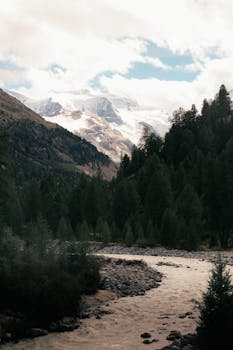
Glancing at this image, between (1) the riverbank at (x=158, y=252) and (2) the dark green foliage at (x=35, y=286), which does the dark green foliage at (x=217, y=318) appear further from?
(1) the riverbank at (x=158, y=252)

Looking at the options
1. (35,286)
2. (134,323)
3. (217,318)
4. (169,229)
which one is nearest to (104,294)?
(134,323)

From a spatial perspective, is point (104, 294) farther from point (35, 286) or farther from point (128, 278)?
point (35, 286)

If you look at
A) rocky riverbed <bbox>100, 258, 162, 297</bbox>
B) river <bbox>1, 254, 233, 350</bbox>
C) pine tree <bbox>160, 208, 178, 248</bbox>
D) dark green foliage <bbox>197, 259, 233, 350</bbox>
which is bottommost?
river <bbox>1, 254, 233, 350</bbox>

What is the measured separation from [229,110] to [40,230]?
118474 millimetres

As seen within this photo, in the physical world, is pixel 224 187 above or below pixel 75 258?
above

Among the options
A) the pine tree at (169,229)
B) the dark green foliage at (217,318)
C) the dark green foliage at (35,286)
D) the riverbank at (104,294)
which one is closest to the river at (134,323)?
the riverbank at (104,294)

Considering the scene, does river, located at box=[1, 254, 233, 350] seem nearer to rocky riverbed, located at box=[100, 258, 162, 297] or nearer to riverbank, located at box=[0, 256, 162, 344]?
riverbank, located at box=[0, 256, 162, 344]

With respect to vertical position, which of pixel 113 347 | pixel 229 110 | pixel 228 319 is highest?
pixel 229 110

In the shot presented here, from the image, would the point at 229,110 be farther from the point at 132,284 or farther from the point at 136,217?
the point at 132,284

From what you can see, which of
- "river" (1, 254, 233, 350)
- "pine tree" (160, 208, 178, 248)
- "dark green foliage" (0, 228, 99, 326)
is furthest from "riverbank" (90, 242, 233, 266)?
"dark green foliage" (0, 228, 99, 326)

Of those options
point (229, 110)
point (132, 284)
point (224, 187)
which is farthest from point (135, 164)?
point (132, 284)

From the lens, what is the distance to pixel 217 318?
63.2ft

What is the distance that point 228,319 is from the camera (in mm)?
19031

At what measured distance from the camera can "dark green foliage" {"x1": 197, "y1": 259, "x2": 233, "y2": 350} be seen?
1869cm
